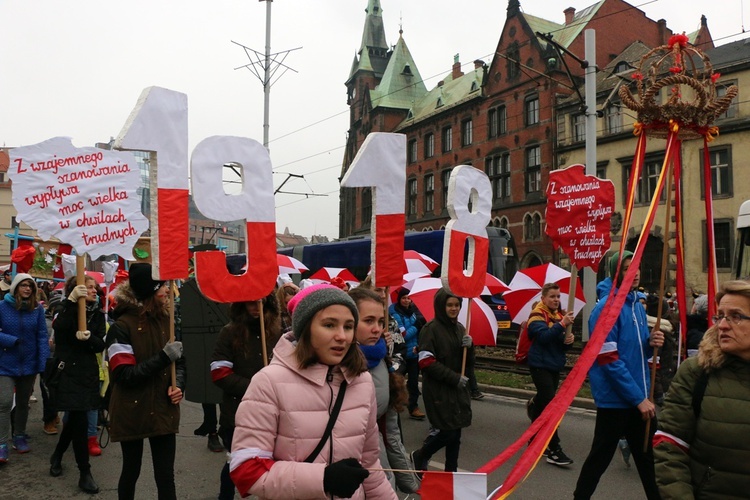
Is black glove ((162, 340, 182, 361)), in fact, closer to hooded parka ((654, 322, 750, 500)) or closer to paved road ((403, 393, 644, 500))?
hooded parka ((654, 322, 750, 500))

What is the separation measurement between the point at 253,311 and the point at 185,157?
1.10m

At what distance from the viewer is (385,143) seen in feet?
14.8

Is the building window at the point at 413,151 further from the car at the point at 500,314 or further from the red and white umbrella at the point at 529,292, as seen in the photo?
the red and white umbrella at the point at 529,292

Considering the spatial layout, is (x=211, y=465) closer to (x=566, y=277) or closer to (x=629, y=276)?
(x=629, y=276)

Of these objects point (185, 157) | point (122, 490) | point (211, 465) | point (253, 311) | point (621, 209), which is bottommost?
point (211, 465)

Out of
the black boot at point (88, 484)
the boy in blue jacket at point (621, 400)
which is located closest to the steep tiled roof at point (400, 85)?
the black boot at point (88, 484)

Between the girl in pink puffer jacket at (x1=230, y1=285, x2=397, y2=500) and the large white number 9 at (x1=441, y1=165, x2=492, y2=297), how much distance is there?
7.27 ft

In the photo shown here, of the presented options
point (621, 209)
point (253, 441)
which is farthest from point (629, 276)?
point (621, 209)

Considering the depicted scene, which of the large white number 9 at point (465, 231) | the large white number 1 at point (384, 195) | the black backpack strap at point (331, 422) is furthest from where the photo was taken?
the large white number 9 at point (465, 231)

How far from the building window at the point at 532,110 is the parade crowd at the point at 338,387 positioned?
29398 mm

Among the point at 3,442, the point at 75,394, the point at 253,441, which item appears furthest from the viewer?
the point at 3,442

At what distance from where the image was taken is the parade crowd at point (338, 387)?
232 centimetres

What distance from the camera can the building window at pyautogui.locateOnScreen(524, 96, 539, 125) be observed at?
35156mm

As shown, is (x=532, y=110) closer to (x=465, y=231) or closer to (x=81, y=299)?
(x=465, y=231)
